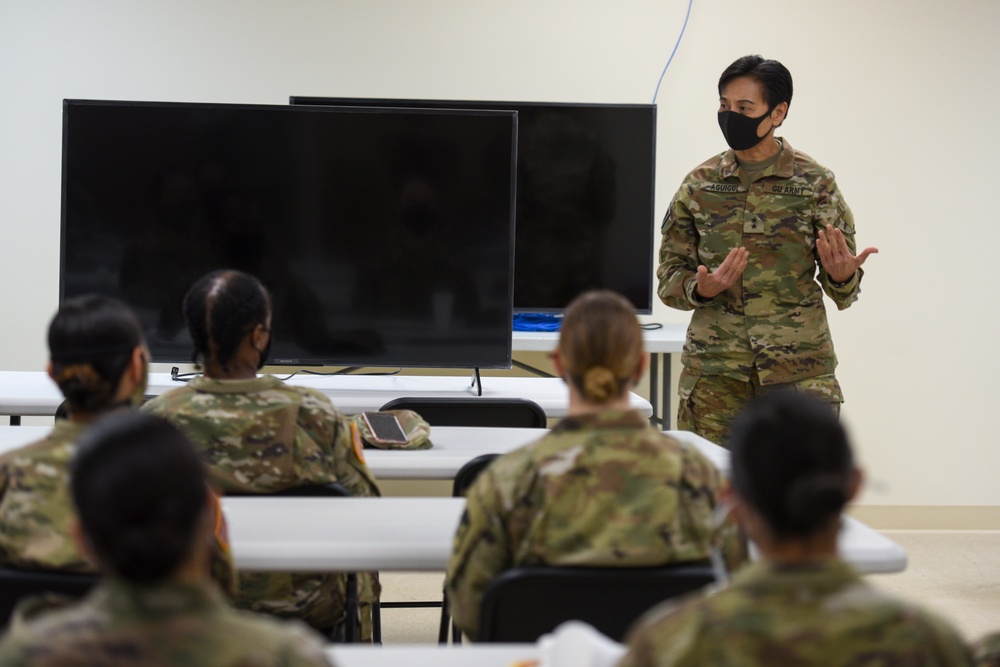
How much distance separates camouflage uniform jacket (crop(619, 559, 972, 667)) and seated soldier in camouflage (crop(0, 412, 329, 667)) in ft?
1.08

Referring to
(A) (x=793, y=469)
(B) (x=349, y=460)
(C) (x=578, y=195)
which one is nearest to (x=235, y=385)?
(B) (x=349, y=460)

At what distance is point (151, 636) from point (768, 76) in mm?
2628

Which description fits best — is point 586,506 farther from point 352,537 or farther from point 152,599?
point 152,599

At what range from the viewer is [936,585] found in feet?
12.6

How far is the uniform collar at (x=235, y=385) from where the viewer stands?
1968mm

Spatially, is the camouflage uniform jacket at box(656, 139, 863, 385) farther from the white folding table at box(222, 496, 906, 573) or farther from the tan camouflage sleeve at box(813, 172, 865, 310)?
the white folding table at box(222, 496, 906, 573)

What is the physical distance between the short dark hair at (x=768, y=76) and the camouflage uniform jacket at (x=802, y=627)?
2329 mm

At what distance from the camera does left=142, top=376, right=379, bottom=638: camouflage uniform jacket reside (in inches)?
76.0

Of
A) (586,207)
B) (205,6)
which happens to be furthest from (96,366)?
(205,6)

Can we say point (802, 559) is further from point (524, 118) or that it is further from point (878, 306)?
point (878, 306)

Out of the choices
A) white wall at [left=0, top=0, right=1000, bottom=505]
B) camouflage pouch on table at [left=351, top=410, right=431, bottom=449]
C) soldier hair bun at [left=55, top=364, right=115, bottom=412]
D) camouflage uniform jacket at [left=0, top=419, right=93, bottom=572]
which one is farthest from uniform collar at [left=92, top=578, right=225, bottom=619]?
white wall at [left=0, top=0, right=1000, bottom=505]

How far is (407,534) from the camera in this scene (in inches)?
69.2

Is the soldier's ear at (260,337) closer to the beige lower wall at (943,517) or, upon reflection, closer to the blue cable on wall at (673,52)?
the blue cable on wall at (673,52)

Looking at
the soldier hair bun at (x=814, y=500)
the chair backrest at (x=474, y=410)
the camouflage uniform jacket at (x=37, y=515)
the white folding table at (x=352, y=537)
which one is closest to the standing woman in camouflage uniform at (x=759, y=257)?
the chair backrest at (x=474, y=410)
